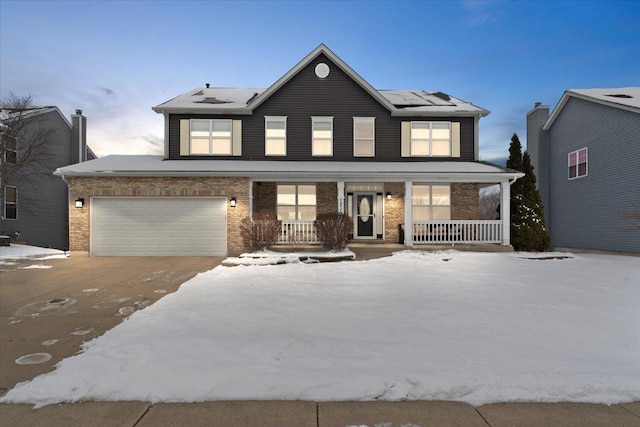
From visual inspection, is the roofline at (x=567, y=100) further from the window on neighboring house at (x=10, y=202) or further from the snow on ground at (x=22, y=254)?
the window on neighboring house at (x=10, y=202)

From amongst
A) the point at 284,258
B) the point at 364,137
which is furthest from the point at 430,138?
the point at 284,258

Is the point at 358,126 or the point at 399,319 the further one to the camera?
the point at 358,126

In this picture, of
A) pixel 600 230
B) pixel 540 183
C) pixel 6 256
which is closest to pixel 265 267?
pixel 6 256

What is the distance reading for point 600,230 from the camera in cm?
1440

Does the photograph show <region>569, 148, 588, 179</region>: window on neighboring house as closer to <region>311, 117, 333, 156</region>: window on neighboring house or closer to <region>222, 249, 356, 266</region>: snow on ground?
<region>311, 117, 333, 156</region>: window on neighboring house

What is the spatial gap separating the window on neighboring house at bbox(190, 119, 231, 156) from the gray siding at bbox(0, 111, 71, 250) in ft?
40.0

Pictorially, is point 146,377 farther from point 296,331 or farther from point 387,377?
point 387,377

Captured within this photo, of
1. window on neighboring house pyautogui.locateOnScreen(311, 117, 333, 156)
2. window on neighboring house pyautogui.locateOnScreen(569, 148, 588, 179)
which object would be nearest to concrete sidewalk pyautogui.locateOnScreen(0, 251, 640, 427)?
window on neighboring house pyautogui.locateOnScreen(311, 117, 333, 156)

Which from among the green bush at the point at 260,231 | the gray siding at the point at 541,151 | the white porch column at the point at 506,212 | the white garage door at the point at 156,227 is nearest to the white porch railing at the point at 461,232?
the white porch column at the point at 506,212

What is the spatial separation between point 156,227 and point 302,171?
5804mm

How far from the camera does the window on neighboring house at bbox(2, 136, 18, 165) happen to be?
630 inches

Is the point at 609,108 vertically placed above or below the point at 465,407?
above

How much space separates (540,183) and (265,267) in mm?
17974

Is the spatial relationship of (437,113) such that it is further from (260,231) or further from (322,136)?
→ (260,231)
